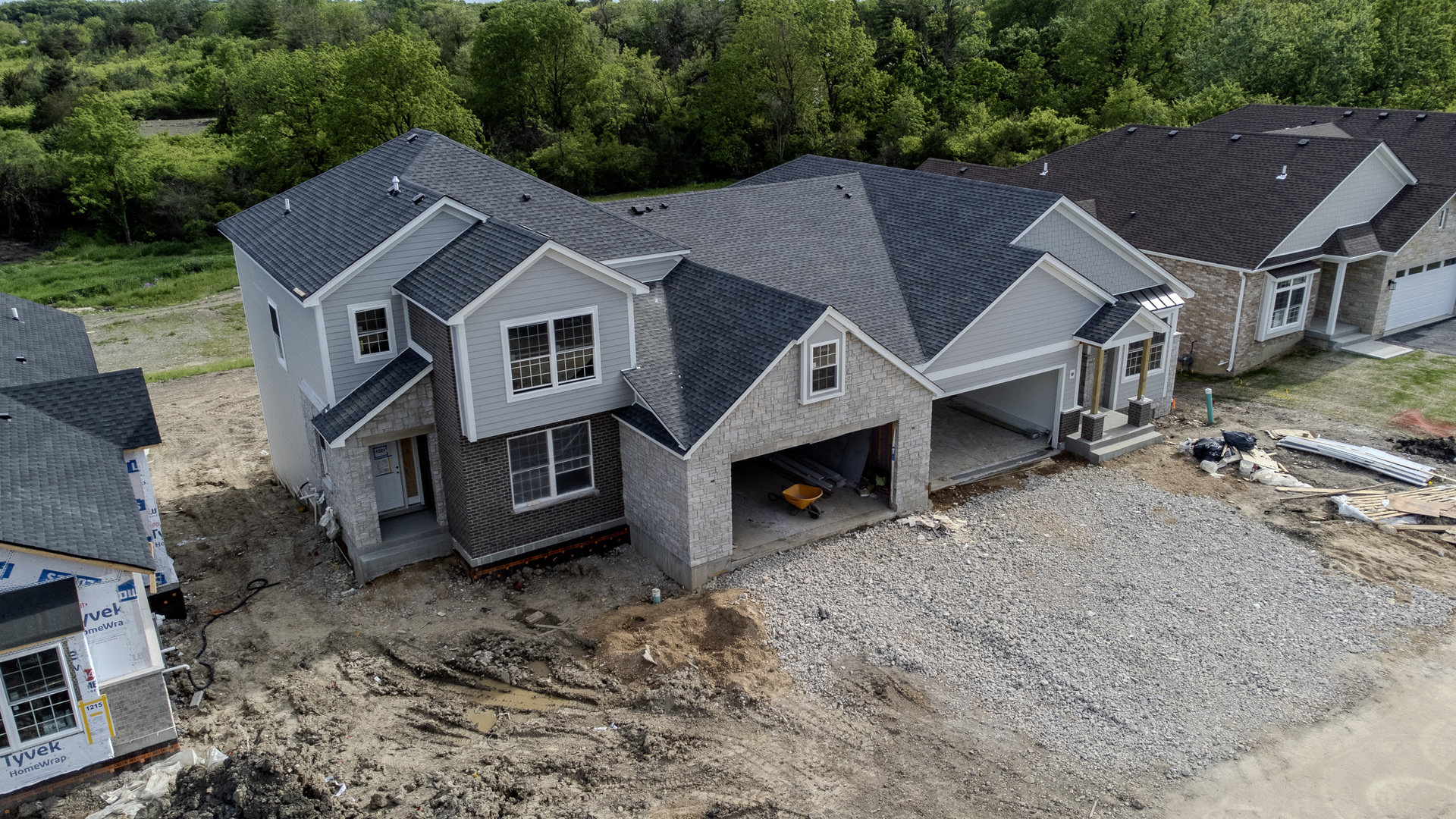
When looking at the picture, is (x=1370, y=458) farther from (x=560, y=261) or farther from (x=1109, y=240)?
(x=560, y=261)

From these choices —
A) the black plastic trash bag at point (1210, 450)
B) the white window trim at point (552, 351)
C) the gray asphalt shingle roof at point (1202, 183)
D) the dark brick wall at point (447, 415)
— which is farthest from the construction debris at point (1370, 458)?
the dark brick wall at point (447, 415)

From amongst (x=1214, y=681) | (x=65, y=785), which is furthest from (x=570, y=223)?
(x=1214, y=681)

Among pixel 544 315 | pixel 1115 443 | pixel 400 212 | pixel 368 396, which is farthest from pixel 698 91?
pixel 368 396

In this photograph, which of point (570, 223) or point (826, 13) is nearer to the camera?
point (570, 223)

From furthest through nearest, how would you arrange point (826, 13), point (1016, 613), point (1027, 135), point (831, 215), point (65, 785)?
point (826, 13) → point (1027, 135) → point (831, 215) → point (1016, 613) → point (65, 785)

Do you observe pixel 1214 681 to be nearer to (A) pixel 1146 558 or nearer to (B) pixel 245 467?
(A) pixel 1146 558

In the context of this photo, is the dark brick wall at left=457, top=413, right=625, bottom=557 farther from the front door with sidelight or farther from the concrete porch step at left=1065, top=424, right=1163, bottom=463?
the concrete porch step at left=1065, top=424, right=1163, bottom=463

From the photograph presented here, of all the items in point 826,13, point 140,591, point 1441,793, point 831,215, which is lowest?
point 1441,793
